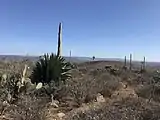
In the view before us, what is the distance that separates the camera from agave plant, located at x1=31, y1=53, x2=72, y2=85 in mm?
11516

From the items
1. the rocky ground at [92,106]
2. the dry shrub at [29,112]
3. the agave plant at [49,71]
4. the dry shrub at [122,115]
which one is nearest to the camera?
the dry shrub at [122,115]

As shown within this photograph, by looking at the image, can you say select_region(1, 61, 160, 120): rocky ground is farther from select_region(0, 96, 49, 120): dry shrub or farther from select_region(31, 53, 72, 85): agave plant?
select_region(31, 53, 72, 85): agave plant

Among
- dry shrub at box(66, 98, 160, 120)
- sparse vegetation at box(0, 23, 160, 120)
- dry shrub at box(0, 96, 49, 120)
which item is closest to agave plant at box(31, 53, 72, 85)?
sparse vegetation at box(0, 23, 160, 120)

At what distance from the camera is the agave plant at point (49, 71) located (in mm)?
11516

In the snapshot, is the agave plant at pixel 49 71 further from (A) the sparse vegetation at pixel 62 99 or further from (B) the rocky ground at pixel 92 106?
(B) the rocky ground at pixel 92 106

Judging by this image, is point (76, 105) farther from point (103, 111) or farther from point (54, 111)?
point (103, 111)

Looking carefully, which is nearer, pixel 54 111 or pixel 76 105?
pixel 54 111

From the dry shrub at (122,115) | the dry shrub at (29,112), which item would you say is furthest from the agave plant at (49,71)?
the dry shrub at (122,115)

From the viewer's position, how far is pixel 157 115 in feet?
20.2

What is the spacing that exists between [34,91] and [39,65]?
101 inches

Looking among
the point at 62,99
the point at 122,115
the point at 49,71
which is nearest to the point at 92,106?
the point at 122,115

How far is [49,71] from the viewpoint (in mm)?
11508

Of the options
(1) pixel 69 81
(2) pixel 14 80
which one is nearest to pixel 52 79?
(1) pixel 69 81

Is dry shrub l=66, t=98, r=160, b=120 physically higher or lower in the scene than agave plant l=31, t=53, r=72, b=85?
lower
